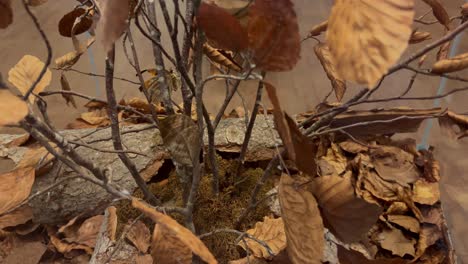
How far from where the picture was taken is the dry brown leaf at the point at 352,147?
3.36 feet

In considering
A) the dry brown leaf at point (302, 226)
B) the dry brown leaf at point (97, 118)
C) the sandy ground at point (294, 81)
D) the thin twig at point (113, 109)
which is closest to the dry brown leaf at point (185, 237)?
the dry brown leaf at point (302, 226)

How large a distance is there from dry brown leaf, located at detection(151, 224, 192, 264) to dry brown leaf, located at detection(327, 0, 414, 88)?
0.82 feet

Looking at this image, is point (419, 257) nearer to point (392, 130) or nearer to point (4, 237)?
point (392, 130)

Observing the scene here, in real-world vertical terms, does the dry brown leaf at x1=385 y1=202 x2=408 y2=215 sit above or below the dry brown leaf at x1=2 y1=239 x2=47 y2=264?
above

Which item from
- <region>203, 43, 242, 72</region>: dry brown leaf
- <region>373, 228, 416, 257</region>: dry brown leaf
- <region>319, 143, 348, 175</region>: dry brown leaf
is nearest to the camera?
<region>203, 43, 242, 72</region>: dry brown leaf

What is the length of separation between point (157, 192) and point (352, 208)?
0.55 meters

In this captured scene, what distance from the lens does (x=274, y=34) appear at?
35 centimetres

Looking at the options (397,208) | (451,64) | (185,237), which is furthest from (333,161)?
(185,237)

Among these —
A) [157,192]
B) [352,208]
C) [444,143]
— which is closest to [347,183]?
[352,208]

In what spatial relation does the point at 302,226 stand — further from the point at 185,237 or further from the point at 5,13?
the point at 5,13

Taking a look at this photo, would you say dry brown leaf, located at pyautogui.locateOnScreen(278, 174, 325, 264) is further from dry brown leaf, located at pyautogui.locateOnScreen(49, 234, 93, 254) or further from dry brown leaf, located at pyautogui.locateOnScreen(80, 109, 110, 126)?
dry brown leaf, located at pyautogui.locateOnScreen(80, 109, 110, 126)

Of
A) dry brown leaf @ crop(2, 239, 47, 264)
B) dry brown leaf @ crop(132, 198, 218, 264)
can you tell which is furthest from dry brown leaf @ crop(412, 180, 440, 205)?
dry brown leaf @ crop(2, 239, 47, 264)

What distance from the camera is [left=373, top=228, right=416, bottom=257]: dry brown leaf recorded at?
0.87 meters

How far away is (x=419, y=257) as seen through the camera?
874mm
